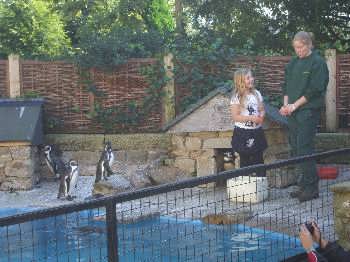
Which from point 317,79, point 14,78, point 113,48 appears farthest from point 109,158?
point 317,79

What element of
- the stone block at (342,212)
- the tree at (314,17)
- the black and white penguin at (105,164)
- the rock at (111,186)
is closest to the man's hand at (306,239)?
the stone block at (342,212)

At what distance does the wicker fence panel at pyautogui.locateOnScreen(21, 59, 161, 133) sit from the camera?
35.4 ft

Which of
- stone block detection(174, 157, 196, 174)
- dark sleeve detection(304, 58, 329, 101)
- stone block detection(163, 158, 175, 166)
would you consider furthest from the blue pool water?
stone block detection(163, 158, 175, 166)

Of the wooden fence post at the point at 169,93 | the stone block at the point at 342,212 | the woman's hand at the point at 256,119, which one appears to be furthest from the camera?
the wooden fence post at the point at 169,93

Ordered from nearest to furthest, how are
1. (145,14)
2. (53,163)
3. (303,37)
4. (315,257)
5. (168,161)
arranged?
(315,257)
(303,37)
(168,161)
(53,163)
(145,14)

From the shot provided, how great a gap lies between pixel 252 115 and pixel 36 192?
3.61 m

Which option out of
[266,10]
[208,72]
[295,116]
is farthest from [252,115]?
[266,10]

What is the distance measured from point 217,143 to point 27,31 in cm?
731

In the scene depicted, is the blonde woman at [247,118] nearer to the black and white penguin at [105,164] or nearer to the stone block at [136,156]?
the black and white penguin at [105,164]

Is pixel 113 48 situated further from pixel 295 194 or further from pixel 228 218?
pixel 228 218

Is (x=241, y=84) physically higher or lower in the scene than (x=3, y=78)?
lower

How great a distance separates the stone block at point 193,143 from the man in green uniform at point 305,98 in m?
2.06

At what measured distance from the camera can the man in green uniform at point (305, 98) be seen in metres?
6.79

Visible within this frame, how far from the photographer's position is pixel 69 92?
10898mm
